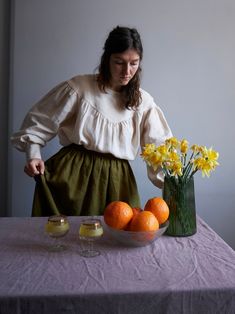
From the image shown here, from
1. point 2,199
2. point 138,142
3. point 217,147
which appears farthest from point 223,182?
point 2,199

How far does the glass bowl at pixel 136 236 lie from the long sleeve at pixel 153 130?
0.49 meters

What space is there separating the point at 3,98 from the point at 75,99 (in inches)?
25.8

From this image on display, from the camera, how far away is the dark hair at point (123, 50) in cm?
135

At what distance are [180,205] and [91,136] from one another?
49 centimetres

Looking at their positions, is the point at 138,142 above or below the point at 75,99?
below

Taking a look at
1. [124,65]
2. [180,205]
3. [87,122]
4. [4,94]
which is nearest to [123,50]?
[124,65]

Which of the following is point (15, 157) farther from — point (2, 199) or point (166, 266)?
point (166, 266)

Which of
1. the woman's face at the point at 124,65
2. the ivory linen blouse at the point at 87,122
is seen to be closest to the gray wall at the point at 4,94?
the ivory linen blouse at the point at 87,122

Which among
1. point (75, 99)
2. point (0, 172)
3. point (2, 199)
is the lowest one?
point (2, 199)

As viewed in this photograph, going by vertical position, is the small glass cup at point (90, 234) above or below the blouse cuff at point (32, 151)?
below

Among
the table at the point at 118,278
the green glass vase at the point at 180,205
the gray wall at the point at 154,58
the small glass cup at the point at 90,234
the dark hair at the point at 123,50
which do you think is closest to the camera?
the table at the point at 118,278

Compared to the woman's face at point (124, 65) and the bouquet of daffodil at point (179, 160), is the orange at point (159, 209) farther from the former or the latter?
the woman's face at point (124, 65)

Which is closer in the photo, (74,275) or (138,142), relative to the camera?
(74,275)

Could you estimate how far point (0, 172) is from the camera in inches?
78.1
